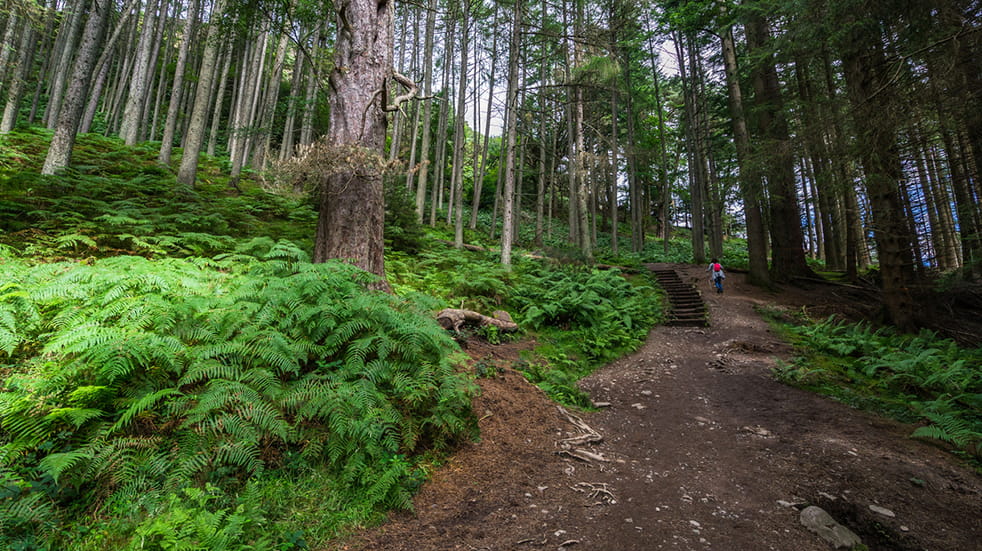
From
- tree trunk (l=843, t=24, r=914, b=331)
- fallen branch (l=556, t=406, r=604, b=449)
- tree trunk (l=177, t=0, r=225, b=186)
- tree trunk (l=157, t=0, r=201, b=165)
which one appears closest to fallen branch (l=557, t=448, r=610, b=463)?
fallen branch (l=556, t=406, r=604, b=449)

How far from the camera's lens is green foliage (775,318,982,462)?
4055mm

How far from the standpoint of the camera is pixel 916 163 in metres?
6.82

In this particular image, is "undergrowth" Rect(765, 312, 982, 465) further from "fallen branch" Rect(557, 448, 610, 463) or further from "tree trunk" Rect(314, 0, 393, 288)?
"tree trunk" Rect(314, 0, 393, 288)

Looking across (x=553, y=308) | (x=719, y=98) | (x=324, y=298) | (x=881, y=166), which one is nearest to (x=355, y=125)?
(x=324, y=298)

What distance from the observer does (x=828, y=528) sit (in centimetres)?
270

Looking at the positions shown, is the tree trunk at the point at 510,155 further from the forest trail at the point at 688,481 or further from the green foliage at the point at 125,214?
the forest trail at the point at 688,481

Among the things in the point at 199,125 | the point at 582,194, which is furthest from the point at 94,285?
the point at 582,194

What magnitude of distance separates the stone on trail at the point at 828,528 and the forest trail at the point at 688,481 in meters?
0.08

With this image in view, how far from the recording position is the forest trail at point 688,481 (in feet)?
8.64

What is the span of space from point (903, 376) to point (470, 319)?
6684mm

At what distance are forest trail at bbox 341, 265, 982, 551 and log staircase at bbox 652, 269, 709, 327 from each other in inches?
186

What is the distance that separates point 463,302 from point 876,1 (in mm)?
8466

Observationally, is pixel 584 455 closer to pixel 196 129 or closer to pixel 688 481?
pixel 688 481

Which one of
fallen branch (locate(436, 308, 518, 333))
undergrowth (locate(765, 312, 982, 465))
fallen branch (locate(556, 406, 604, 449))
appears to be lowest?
fallen branch (locate(556, 406, 604, 449))
